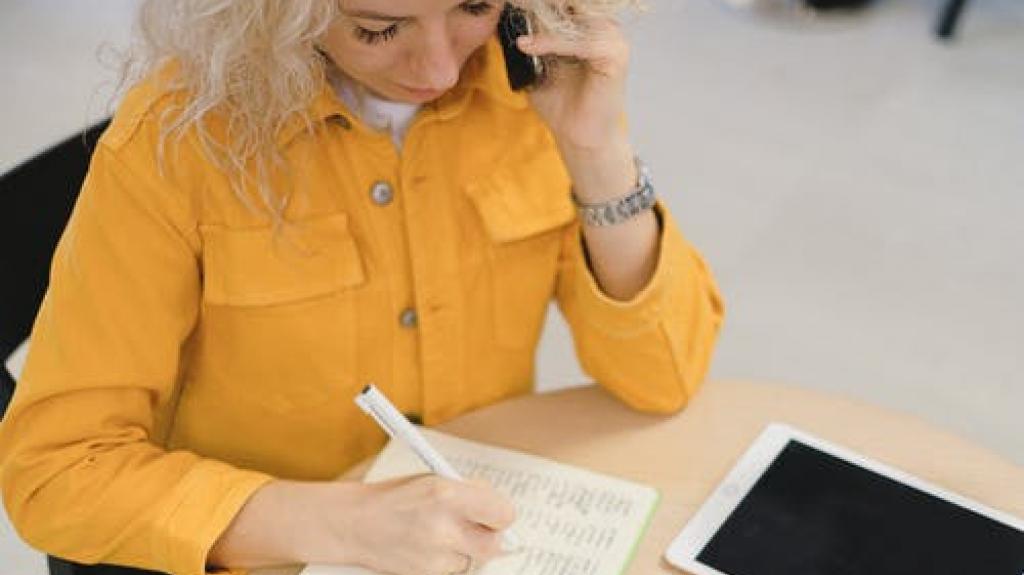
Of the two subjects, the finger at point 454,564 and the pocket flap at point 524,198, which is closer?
the finger at point 454,564

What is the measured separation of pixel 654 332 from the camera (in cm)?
129

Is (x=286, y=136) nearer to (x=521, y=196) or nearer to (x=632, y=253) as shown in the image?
(x=521, y=196)

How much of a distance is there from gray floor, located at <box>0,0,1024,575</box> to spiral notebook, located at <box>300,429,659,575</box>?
1.16 meters

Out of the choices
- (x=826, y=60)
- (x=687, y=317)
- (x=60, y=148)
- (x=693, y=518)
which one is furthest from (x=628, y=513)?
(x=826, y=60)

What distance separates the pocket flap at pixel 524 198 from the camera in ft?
4.18

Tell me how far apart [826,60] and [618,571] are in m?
2.82

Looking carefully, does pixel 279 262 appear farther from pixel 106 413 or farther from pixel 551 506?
pixel 551 506

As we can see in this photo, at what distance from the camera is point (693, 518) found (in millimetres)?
1156

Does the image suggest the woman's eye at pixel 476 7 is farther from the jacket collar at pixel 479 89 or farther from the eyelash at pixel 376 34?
the jacket collar at pixel 479 89

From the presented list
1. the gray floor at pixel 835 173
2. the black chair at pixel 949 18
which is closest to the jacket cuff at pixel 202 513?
the gray floor at pixel 835 173

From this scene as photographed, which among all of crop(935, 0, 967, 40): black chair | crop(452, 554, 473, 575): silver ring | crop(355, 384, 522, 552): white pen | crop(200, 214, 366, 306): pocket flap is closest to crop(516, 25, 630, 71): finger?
crop(200, 214, 366, 306): pocket flap

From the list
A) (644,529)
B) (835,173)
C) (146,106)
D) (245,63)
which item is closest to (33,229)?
(146,106)

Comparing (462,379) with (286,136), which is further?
(462,379)

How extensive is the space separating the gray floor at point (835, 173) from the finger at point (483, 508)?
1.28m
